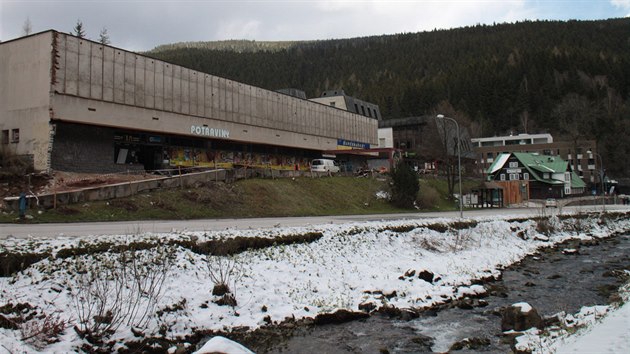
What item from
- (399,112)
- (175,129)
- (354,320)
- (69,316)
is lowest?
(354,320)

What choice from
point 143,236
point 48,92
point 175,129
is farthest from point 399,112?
point 143,236

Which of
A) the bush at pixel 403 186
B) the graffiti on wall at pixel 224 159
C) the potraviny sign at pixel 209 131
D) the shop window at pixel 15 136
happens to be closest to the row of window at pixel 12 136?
the shop window at pixel 15 136

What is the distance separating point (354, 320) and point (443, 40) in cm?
19414

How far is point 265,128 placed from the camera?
194 ft

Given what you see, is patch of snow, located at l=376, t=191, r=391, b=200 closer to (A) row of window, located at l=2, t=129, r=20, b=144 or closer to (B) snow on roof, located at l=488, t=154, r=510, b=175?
(A) row of window, located at l=2, t=129, r=20, b=144

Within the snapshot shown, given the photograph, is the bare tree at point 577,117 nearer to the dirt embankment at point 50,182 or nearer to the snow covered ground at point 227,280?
the snow covered ground at point 227,280

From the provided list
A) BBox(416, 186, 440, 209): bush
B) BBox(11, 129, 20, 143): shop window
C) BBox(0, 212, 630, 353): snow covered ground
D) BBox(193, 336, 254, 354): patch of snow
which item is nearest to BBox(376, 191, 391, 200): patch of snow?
BBox(416, 186, 440, 209): bush

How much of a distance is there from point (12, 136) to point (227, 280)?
31.5 m

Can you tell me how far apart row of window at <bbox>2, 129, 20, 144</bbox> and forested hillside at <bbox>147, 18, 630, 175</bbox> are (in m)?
89.8

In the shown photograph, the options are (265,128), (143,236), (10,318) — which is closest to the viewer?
(10,318)

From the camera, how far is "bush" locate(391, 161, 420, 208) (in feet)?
159

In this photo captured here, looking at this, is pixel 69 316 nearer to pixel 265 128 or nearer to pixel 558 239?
pixel 558 239

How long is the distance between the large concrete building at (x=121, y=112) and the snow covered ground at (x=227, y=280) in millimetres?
24655

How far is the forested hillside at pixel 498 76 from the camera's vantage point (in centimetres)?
12481
